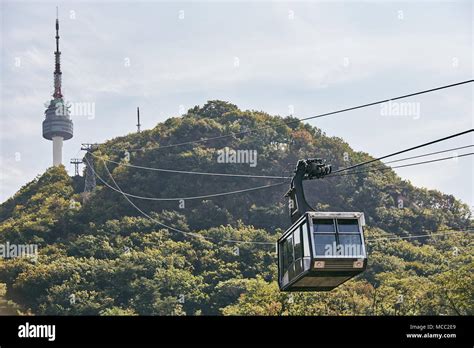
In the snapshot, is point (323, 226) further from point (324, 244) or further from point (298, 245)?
point (298, 245)

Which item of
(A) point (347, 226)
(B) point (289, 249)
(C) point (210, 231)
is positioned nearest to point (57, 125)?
(C) point (210, 231)

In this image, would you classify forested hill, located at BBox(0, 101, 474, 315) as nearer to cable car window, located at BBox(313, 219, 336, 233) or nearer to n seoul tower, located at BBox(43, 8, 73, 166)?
n seoul tower, located at BBox(43, 8, 73, 166)

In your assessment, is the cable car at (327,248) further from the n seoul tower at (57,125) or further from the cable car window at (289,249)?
the n seoul tower at (57,125)

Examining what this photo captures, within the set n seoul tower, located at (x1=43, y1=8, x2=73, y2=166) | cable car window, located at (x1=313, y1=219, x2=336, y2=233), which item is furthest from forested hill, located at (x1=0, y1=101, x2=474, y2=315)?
cable car window, located at (x1=313, y1=219, x2=336, y2=233)

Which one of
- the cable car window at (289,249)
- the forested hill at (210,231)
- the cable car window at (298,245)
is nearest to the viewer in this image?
the cable car window at (298,245)

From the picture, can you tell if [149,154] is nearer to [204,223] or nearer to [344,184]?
[204,223]

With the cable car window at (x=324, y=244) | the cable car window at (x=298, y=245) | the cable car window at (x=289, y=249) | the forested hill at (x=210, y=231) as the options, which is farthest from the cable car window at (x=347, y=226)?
the forested hill at (x=210, y=231)
